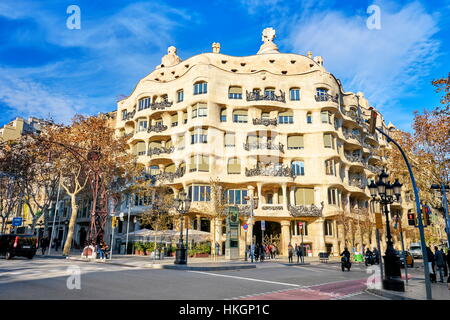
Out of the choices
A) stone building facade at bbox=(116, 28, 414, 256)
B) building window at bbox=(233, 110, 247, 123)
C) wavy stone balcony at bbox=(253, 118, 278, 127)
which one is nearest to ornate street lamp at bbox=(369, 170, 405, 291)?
stone building facade at bbox=(116, 28, 414, 256)

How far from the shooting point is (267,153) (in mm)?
36625

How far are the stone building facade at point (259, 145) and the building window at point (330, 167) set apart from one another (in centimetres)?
12

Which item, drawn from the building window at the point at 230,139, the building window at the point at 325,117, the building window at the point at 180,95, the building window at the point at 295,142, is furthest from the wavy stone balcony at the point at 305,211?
the building window at the point at 180,95

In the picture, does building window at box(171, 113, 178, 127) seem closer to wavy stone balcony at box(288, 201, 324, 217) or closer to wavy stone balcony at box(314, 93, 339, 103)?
wavy stone balcony at box(288, 201, 324, 217)

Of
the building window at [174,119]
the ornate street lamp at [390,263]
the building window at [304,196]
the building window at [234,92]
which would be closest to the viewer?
the ornate street lamp at [390,263]

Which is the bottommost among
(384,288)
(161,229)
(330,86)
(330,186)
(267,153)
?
(384,288)

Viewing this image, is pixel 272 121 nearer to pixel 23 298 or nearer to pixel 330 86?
pixel 330 86

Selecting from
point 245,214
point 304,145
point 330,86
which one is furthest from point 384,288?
point 330,86

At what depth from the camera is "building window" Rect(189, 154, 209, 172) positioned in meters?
35.5

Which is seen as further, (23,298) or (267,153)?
(267,153)

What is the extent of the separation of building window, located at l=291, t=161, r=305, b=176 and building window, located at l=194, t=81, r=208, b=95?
13.3m

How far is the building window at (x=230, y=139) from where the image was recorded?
37.8 meters

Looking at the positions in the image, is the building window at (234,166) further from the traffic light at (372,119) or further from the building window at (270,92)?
the traffic light at (372,119)
